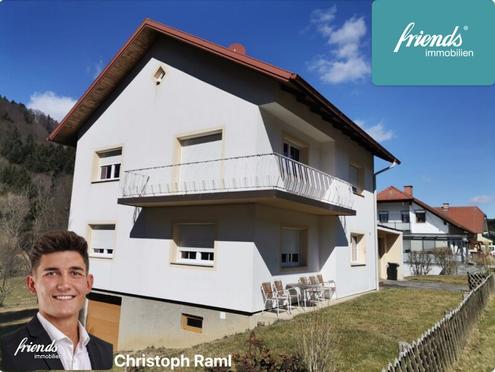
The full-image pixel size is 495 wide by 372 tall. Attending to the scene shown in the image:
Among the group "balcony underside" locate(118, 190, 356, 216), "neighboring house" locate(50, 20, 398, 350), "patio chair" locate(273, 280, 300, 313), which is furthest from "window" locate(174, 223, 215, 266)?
"patio chair" locate(273, 280, 300, 313)

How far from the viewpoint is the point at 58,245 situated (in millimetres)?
3295

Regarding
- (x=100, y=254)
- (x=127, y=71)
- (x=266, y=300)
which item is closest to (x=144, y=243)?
(x=100, y=254)

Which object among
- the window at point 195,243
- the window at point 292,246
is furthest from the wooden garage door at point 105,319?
the window at point 292,246

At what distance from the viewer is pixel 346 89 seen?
9.59m

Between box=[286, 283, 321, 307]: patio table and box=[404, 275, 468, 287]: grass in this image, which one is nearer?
box=[286, 283, 321, 307]: patio table

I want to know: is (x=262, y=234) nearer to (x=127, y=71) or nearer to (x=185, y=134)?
(x=185, y=134)

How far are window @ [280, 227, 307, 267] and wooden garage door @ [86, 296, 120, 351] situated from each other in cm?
596

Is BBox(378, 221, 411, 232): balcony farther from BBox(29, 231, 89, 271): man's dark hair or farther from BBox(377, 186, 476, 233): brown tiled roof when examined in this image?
BBox(29, 231, 89, 271): man's dark hair

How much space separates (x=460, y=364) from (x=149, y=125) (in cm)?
1089

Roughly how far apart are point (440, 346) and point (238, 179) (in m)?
5.87

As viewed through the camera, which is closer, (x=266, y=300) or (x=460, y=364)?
(x=460, y=364)

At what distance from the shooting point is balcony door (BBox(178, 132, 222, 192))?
33.5ft

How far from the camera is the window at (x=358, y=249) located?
14.8 meters

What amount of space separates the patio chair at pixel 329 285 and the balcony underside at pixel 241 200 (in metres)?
2.41
